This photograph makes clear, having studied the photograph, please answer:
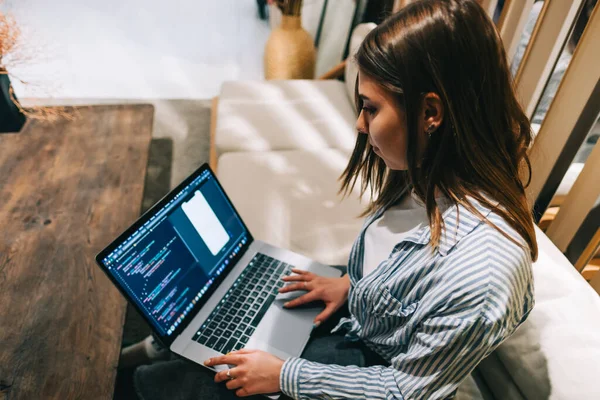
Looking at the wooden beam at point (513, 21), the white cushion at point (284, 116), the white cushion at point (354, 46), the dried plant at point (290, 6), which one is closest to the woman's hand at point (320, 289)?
the white cushion at point (284, 116)

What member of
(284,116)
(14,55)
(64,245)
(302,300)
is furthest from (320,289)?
(14,55)

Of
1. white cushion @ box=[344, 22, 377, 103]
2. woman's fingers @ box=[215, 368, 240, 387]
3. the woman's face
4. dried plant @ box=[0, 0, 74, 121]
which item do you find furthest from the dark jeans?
white cushion @ box=[344, 22, 377, 103]

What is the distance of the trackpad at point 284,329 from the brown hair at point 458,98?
1.49ft

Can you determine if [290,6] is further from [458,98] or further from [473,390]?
[473,390]

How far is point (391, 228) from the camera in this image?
0.95 metres

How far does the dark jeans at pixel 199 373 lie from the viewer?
91 cm

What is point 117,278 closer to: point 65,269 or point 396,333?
point 65,269

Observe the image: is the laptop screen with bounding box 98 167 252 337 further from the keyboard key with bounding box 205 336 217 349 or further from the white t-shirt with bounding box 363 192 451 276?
the white t-shirt with bounding box 363 192 451 276

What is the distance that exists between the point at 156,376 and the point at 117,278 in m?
0.28

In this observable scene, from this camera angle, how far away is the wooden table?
3.05 feet

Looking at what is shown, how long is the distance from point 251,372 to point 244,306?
22cm

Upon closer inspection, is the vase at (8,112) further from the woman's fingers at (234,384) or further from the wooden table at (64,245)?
the woman's fingers at (234,384)

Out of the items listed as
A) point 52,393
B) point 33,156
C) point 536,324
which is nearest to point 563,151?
point 536,324

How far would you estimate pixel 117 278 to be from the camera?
833mm
